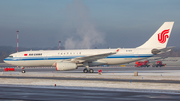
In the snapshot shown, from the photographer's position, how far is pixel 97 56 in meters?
41.2

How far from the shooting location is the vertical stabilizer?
4380 cm

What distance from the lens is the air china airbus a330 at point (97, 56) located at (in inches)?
1651

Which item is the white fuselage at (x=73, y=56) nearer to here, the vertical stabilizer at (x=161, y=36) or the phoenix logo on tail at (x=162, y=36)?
the vertical stabilizer at (x=161, y=36)

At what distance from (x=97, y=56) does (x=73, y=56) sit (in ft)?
14.6

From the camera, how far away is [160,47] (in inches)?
1725

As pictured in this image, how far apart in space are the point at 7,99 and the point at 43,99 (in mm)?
2155

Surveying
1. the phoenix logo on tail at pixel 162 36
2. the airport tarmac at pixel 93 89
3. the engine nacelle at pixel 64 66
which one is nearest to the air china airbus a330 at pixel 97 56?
the phoenix logo on tail at pixel 162 36

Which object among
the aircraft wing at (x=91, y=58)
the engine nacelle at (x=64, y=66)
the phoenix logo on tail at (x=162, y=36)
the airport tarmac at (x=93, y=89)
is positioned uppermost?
the phoenix logo on tail at (x=162, y=36)

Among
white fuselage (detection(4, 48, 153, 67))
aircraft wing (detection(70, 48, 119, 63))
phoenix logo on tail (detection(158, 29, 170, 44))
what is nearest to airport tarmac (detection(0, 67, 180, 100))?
aircraft wing (detection(70, 48, 119, 63))

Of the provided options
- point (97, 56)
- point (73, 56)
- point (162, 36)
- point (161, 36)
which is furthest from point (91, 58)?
point (162, 36)

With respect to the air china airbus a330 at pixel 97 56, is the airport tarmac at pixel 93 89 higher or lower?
lower

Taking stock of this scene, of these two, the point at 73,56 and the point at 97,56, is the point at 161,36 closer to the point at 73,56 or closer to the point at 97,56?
the point at 97,56

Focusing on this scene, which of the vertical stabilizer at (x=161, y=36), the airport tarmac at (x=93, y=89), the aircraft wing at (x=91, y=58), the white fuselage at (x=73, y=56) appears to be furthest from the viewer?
the vertical stabilizer at (x=161, y=36)

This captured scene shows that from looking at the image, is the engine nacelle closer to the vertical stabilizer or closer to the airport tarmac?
the airport tarmac
